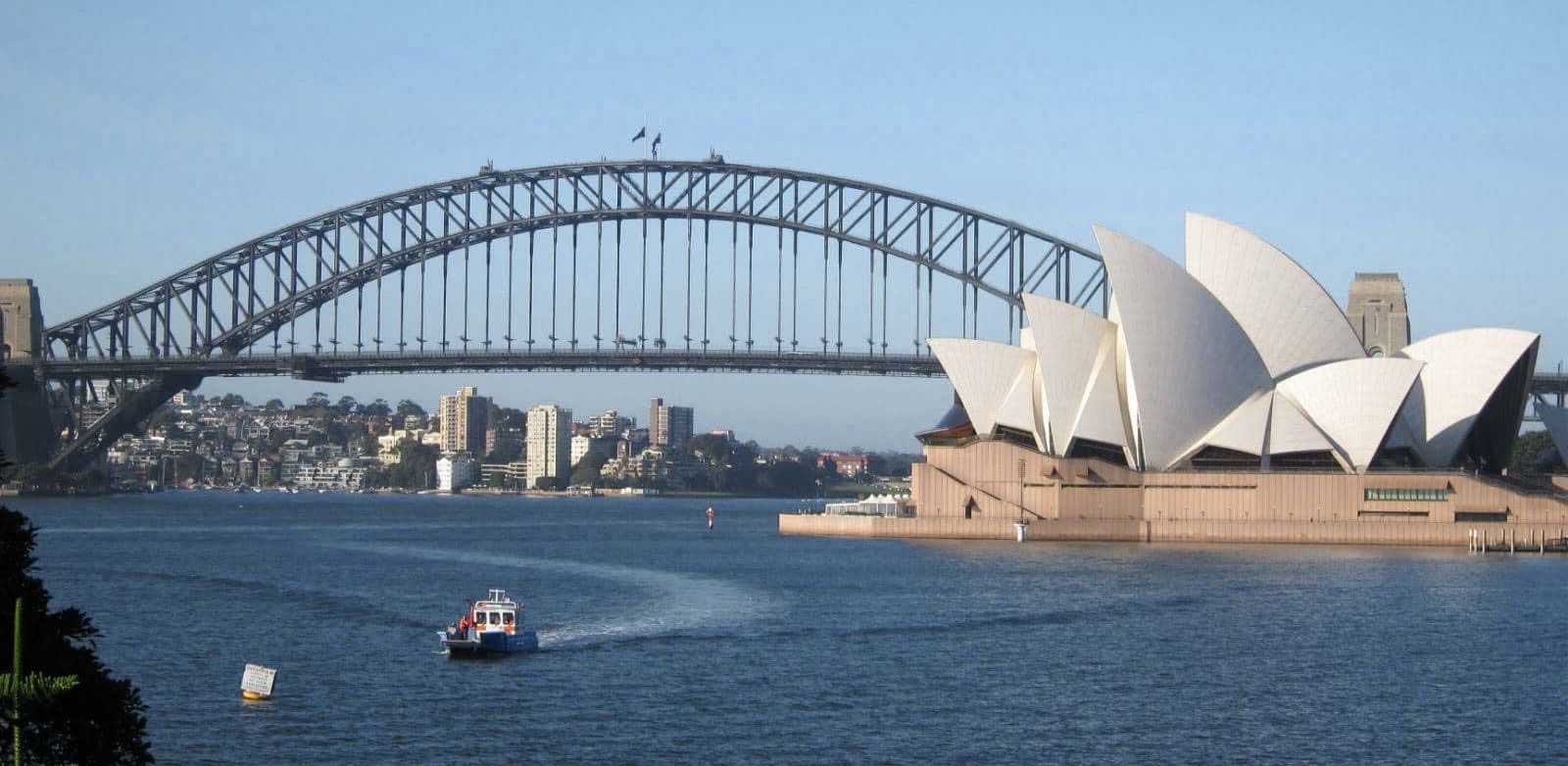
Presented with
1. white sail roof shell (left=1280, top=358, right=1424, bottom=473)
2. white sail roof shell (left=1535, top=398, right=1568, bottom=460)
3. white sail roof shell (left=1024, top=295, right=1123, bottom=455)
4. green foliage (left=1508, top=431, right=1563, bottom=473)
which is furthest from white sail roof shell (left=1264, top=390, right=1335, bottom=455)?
green foliage (left=1508, top=431, right=1563, bottom=473)

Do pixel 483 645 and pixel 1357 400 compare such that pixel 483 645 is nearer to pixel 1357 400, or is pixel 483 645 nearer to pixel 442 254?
pixel 1357 400

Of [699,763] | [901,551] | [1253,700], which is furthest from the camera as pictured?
[901,551]

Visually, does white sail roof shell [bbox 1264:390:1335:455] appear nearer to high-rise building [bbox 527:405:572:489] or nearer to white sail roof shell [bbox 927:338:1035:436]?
white sail roof shell [bbox 927:338:1035:436]

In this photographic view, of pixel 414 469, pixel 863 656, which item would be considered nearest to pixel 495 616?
pixel 863 656

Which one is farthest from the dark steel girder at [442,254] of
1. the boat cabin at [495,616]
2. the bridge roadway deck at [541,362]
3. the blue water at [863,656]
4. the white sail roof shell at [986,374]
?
the boat cabin at [495,616]

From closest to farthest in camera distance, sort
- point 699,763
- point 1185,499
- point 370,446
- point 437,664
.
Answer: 1. point 699,763
2. point 437,664
3. point 1185,499
4. point 370,446

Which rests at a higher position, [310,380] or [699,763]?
[310,380]

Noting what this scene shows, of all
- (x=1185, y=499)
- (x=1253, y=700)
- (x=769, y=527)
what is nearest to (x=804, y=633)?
(x=1253, y=700)

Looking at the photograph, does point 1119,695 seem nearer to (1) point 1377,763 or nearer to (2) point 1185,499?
(1) point 1377,763
